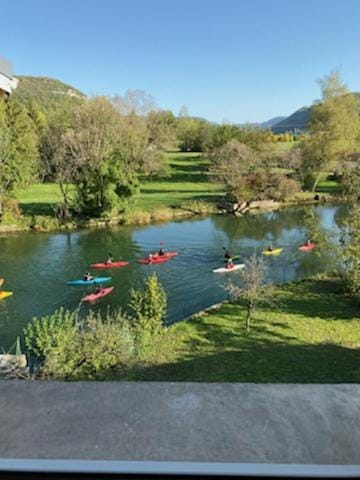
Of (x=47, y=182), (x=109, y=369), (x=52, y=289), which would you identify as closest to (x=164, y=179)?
(x=47, y=182)

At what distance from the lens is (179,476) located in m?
0.95

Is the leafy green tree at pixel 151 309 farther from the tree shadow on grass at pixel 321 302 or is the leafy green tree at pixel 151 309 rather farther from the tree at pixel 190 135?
the tree at pixel 190 135

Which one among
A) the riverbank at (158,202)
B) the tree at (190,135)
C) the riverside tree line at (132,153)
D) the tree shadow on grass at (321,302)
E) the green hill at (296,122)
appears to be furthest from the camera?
the tree at (190,135)

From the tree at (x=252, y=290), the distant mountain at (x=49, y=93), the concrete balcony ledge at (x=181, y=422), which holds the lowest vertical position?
the tree at (x=252, y=290)

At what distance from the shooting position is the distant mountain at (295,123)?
154 feet

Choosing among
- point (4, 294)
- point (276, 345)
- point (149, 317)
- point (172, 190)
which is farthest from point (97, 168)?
point (276, 345)

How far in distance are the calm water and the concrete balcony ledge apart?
10.9 meters

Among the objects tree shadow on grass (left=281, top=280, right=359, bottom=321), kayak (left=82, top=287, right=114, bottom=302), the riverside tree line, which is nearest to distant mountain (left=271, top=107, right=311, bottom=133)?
the riverside tree line

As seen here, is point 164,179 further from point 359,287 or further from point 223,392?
point 223,392

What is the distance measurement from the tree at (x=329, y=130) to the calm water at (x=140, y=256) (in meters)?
12.5

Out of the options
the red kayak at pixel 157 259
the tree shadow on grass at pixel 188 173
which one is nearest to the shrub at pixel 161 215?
the red kayak at pixel 157 259

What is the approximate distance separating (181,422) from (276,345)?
9311 millimetres

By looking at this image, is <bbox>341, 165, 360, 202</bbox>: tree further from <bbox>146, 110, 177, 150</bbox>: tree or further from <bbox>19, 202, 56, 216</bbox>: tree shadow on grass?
<bbox>146, 110, 177, 150</bbox>: tree

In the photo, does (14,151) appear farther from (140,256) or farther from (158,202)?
(140,256)
